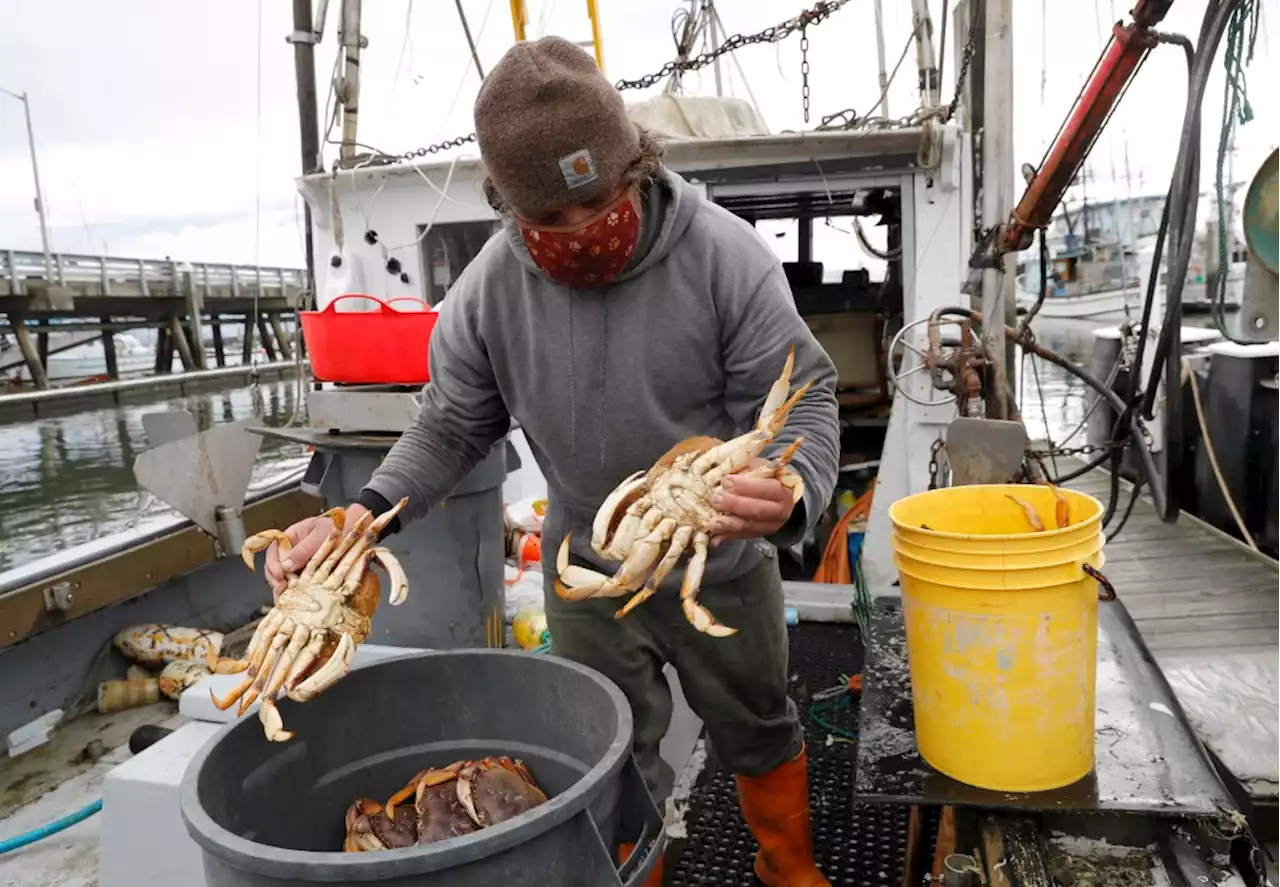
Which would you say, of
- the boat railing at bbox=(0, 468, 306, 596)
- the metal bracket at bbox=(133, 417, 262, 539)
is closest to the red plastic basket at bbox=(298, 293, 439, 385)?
the metal bracket at bbox=(133, 417, 262, 539)

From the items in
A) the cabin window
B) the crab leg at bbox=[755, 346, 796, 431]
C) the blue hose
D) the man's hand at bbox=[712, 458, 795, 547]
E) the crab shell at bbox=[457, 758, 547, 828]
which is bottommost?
the blue hose

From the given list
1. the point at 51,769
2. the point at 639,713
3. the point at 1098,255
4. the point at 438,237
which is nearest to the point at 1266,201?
the point at 639,713

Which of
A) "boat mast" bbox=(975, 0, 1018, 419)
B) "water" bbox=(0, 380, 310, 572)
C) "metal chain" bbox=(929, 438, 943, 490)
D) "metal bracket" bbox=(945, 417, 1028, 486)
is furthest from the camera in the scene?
"water" bbox=(0, 380, 310, 572)

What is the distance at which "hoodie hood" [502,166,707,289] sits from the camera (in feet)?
6.91

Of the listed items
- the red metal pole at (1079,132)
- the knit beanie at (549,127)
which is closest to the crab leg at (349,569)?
the knit beanie at (549,127)

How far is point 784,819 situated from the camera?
2516 millimetres

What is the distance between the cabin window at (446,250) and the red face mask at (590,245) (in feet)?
12.4

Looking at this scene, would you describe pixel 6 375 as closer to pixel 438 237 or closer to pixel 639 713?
pixel 438 237

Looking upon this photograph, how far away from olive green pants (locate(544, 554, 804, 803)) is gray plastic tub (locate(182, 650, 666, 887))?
39 centimetres

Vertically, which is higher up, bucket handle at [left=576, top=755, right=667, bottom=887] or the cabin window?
the cabin window

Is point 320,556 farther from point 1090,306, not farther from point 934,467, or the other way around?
point 1090,306

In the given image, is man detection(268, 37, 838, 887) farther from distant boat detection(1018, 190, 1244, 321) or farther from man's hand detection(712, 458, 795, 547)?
distant boat detection(1018, 190, 1244, 321)

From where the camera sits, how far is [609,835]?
151 cm

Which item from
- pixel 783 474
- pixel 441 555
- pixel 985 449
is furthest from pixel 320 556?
pixel 985 449
